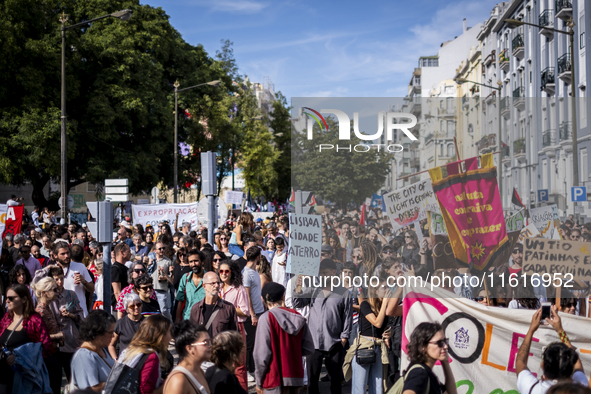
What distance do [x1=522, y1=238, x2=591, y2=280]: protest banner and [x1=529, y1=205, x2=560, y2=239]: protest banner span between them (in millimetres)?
4959

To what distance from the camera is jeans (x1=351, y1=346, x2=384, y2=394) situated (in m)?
6.23

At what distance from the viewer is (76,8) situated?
3111 centimetres

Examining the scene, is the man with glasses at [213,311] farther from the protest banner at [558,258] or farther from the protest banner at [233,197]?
the protest banner at [233,197]

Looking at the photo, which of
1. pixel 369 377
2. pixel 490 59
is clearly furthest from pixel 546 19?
pixel 369 377

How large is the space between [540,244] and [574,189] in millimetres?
10495

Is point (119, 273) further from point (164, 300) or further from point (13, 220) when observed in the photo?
point (13, 220)

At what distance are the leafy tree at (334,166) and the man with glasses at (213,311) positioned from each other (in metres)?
1.30

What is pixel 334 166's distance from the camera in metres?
6.62

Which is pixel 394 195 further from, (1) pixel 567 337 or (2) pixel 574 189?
A: (2) pixel 574 189

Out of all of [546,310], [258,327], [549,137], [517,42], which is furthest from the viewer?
[517,42]

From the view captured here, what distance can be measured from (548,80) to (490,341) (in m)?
31.1

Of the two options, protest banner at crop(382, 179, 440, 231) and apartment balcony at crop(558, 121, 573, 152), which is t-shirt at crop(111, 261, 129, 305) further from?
apartment balcony at crop(558, 121, 573, 152)

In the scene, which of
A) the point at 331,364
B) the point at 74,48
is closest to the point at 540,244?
the point at 331,364

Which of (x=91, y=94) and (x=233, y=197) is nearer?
(x=233, y=197)
